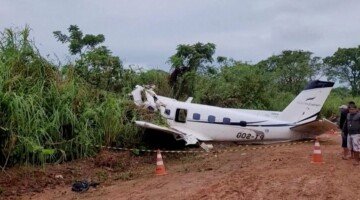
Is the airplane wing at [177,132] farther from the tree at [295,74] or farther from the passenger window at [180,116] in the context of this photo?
the tree at [295,74]

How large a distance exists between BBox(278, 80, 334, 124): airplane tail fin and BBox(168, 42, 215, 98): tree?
7.39 m

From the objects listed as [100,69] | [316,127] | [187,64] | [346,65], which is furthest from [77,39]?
[346,65]

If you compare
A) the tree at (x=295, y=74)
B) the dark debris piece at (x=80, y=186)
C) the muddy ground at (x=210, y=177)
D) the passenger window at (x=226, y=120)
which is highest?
the tree at (x=295, y=74)

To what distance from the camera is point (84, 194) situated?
977 cm

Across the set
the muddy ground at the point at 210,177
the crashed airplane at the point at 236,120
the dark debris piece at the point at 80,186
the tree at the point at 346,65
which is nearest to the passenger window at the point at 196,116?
the crashed airplane at the point at 236,120

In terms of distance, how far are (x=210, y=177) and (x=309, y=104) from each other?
732cm

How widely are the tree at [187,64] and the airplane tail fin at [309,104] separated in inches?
291

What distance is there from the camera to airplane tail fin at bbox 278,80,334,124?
16344 mm

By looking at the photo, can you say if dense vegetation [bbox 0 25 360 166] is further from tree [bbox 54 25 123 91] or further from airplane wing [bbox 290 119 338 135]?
airplane wing [bbox 290 119 338 135]

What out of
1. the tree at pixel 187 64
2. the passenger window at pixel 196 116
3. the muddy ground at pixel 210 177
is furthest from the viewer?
the tree at pixel 187 64

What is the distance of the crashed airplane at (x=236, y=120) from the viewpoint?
1602cm

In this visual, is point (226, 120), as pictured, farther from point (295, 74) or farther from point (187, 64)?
point (295, 74)

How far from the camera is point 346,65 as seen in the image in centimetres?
4834

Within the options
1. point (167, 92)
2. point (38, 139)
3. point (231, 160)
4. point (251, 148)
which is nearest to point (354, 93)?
point (167, 92)
